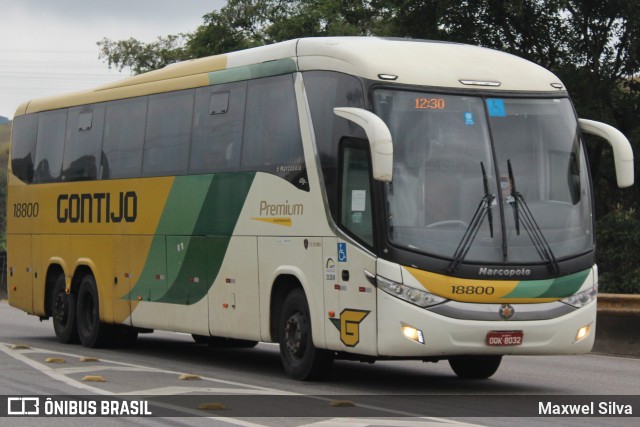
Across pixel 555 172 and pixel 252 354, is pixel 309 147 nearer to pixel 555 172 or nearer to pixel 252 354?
pixel 555 172

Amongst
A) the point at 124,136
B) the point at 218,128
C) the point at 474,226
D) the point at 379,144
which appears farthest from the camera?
the point at 124,136

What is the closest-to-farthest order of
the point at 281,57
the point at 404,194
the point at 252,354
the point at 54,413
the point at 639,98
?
the point at 54,413, the point at 404,194, the point at 281,57, the point at 252,354, the point at 639,98

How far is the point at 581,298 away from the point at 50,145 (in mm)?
10528

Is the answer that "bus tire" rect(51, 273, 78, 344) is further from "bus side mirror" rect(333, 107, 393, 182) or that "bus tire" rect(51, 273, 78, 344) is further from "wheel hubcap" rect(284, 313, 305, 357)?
"bus side mirror" rect(333, 107, 393, 182)

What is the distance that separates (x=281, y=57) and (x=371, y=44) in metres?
1.47

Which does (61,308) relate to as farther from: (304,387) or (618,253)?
(618,253)

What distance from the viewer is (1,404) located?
38.8ft

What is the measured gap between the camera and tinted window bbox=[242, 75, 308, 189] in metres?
14.6

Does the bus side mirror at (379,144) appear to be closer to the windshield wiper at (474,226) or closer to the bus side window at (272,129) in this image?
the windshield wiper at (474,226)

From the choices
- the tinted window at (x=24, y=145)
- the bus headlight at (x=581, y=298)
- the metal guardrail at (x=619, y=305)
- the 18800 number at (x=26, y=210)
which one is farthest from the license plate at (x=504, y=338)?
the tinted window at (x=24, y=145)

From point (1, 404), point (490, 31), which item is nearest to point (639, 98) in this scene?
point (490, 31)

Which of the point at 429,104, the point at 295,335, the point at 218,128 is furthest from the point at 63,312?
the point at 429,104

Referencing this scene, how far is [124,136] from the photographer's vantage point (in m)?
19.1

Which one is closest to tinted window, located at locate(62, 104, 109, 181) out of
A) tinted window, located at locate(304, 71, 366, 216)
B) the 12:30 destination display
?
tinted window, located at locate(304, 71, 366, 216)
